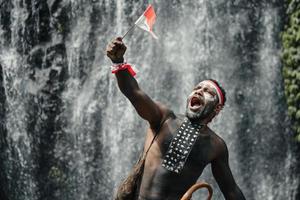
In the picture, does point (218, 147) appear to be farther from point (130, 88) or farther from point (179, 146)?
point (130, 88)

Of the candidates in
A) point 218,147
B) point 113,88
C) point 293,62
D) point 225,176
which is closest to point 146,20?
point 218,147

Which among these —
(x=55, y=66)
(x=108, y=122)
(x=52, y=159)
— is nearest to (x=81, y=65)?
(x=55, y=66)

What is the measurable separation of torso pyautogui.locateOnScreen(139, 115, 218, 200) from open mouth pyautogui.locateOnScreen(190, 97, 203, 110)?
0.11 m

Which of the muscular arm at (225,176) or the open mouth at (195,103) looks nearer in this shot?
the open mouth at (195,103)

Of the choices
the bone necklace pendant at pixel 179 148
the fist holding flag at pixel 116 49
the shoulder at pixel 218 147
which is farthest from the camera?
the shoulder at pixel 218 147

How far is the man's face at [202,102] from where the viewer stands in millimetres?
3344

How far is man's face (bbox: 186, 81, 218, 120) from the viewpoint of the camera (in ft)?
11.0

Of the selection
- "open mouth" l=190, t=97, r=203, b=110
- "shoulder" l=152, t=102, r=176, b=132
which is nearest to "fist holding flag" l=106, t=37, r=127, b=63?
"shoulder" l=152, t=102, r=176, b=132

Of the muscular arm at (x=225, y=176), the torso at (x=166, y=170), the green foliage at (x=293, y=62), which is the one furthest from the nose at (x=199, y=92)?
the green foliage at (x=293, y=62)

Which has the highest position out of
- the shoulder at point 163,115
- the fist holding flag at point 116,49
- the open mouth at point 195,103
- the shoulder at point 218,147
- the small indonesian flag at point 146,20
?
the small indonesian flag at point 146,20

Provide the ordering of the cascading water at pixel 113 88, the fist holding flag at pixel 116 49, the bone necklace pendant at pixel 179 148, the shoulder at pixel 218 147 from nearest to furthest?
the fist holding flag at pixel 116 49 < the bone necklace pendant at pixel 179 148 < the shoulder at pixel 218 147 < the cascading water at pixel 113 88

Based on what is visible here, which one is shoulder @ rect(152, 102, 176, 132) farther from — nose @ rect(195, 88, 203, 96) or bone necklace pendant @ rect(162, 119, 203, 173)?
nose @ rect(195, 88, 203, 96)

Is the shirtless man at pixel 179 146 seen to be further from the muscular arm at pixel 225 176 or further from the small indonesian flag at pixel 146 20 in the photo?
the small indonesian flag at pixel 146 20

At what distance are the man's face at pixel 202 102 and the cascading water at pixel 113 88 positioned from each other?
4.54m
